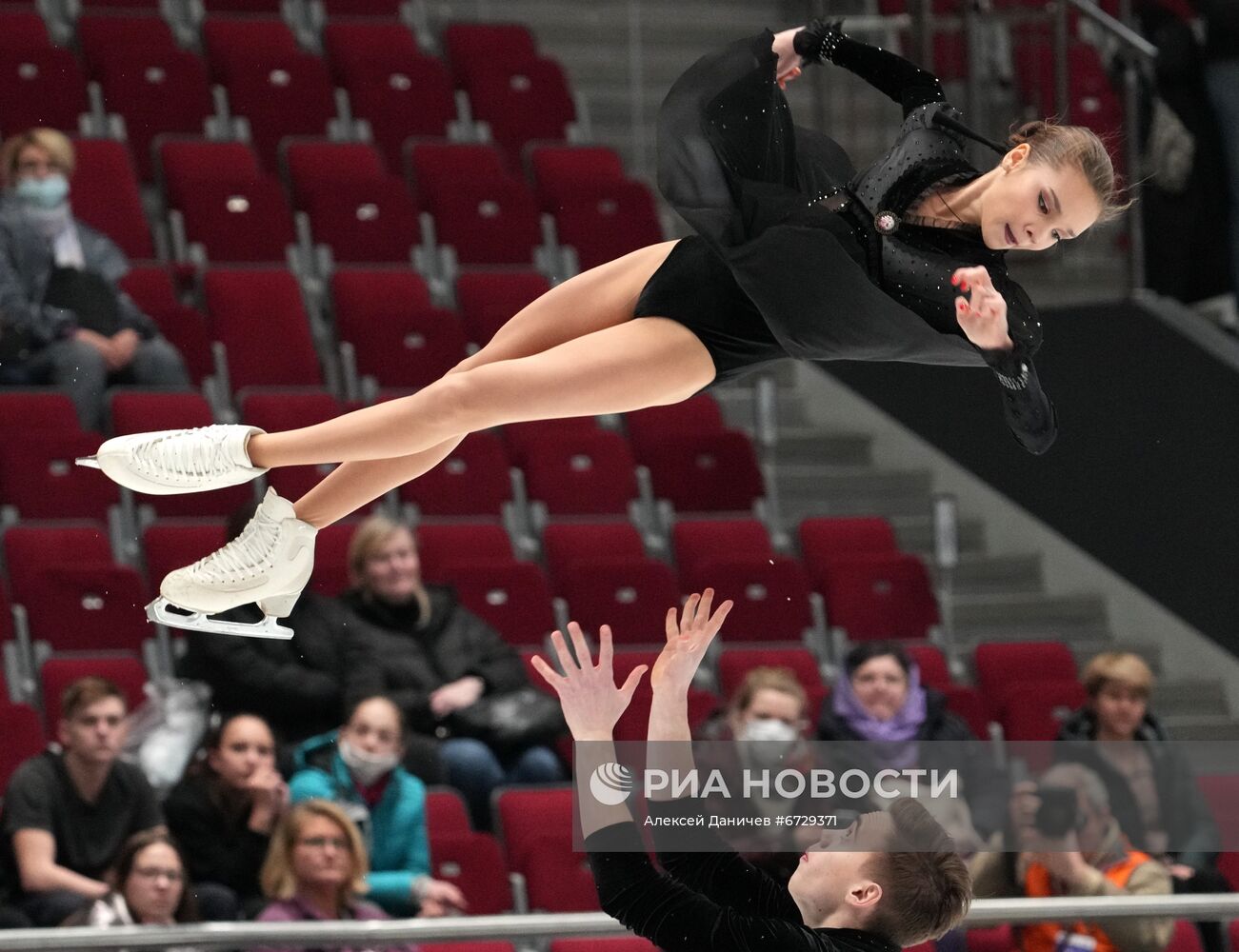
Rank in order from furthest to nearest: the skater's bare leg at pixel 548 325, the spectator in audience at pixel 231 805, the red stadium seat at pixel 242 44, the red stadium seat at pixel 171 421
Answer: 1. the red stadium seat at pixel 242 44
2. the red stadium seat at pixel 171 421
3. the spectator in audience at pixel 231 805
4. the skater's bare leg at pixel 548 325

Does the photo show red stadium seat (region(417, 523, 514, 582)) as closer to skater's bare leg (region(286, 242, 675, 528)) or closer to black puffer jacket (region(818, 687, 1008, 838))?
black puffer jacket (region(818, 687, 1008, 838))

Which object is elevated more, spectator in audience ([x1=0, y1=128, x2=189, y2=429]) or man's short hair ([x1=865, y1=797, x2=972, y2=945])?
spectator in audience ([x1=0, y1=128, x2=189, y2=429])

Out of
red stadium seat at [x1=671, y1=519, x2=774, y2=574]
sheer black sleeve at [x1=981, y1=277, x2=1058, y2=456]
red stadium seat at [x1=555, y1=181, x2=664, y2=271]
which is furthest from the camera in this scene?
red stadium seat at [x1=671, y1=519, x2=774, y2=574]

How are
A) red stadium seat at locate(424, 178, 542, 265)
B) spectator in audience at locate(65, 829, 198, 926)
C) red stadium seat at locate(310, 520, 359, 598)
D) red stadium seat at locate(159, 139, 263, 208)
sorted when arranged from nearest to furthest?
1. spectator in audience at locate(65, 829, 198, 926)
2. red stadium seat at locate(310, 520, 359, 598)
3. red stadium seat at locate(424, 178, 542, 265)
4. red stadium seat at locate(159, 139, 263, 208)

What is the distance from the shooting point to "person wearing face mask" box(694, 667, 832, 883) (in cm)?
464

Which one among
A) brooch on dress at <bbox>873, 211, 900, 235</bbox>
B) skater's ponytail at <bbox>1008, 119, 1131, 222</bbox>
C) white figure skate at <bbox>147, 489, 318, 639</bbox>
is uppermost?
skater's ponytail at <bbox>1008, 119, 1131, 222</bbox>

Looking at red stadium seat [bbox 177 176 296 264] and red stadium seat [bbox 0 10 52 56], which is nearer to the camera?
red stadium seat [bbox 177 176 296 264]

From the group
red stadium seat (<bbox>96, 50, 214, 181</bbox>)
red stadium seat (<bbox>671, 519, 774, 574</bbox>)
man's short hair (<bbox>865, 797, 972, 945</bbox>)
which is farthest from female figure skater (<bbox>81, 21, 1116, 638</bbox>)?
red stadium seat (<bbox>96, 50, 214, 181</bbox>)

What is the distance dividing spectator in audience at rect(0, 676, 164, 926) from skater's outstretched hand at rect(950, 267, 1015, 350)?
245cm

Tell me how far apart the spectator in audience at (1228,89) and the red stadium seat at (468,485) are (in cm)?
259

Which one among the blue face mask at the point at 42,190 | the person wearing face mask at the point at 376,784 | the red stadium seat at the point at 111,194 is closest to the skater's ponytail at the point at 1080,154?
the person wearing face mask at the point at 376,784

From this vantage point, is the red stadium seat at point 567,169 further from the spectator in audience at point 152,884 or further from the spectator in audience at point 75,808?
the spectator in audience at point 152,884

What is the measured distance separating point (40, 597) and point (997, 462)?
2679mm

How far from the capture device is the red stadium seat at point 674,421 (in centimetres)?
638
